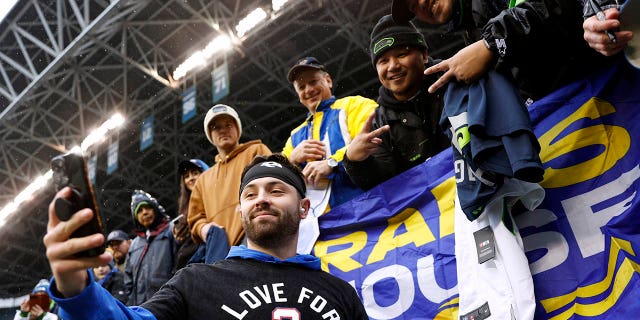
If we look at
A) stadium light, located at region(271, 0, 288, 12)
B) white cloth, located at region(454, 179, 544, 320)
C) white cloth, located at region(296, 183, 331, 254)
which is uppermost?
stadium light, located at region(271, 0, 288, 12)

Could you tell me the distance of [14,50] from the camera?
40.9 feet

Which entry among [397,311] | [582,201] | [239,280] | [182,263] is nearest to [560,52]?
[582,201]

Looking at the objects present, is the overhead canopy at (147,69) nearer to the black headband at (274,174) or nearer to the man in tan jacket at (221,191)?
the man in tan jacket at (221,191)

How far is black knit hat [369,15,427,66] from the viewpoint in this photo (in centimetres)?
278

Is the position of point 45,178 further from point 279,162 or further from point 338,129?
point 279,162

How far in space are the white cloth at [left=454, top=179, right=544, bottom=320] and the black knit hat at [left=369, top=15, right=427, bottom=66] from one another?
1031mm

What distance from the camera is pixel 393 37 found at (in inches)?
110

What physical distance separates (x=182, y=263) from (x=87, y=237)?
260cm

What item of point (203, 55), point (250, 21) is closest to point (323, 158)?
point (250, 21)

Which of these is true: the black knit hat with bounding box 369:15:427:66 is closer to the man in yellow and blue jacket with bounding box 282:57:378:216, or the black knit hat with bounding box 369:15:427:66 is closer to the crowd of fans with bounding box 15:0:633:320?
the crowd of fans with bounding box 15:0:633:320

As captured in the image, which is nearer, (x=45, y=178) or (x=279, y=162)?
(x=279, y=162)

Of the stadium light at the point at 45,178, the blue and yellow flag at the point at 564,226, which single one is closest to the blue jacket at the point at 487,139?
the blue and yellow flag at the point at 564,226

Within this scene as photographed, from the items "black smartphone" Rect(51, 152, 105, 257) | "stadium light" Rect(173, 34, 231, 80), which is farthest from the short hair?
"stadium light" Rect(173, 34, 231, 80)

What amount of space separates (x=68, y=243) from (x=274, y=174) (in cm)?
118
